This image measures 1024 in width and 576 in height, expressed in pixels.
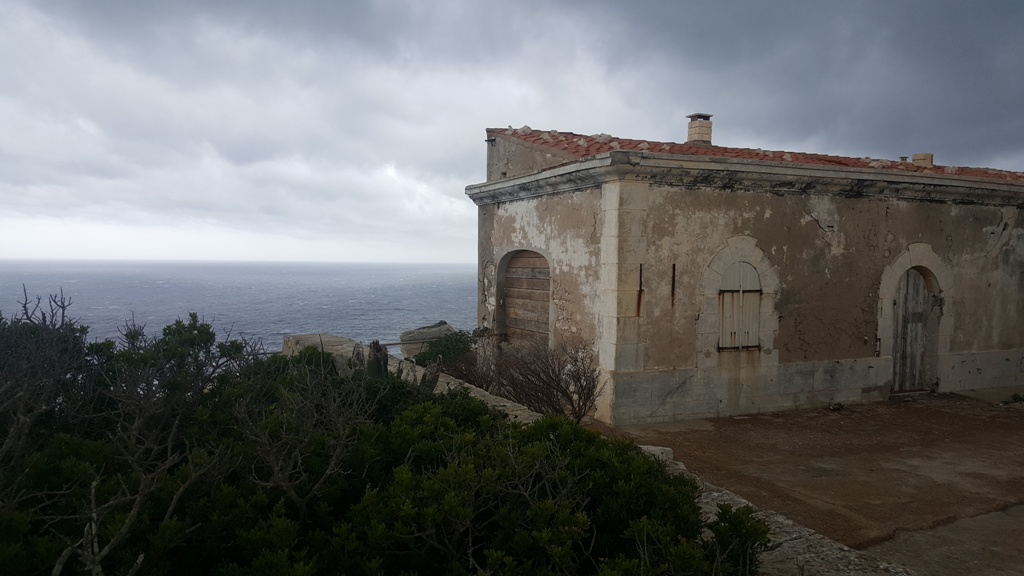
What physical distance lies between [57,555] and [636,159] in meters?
7.17

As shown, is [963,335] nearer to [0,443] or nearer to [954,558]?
[954,558]

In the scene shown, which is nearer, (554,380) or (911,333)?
(554,380)

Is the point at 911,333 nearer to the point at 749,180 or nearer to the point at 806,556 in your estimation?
the point at 749,180

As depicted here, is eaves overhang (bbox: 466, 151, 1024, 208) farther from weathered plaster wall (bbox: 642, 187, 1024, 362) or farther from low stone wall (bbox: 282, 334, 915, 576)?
low stone wall (bbox: 282, 334, 915, 576)

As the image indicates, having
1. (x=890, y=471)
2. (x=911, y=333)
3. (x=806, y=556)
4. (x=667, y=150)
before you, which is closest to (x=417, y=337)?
(x=667, y=150)

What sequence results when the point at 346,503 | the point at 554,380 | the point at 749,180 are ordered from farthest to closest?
the point at 749,180, the point at 554,380, the point at 346,503

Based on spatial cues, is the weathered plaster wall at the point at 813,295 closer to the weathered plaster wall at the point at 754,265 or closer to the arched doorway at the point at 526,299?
the weathered plaster wall at the point at 754,265

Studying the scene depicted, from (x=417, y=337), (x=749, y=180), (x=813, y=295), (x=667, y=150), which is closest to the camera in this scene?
(x=749, y=180)

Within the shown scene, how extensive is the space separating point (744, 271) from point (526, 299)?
3.50 metres

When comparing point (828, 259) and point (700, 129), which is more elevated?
point (700, 129)

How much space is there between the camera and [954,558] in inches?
194

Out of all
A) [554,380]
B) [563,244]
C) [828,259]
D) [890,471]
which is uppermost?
[563,244]

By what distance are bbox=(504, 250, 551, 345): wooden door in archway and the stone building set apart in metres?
0.04

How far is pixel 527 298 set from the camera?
11.2 m
